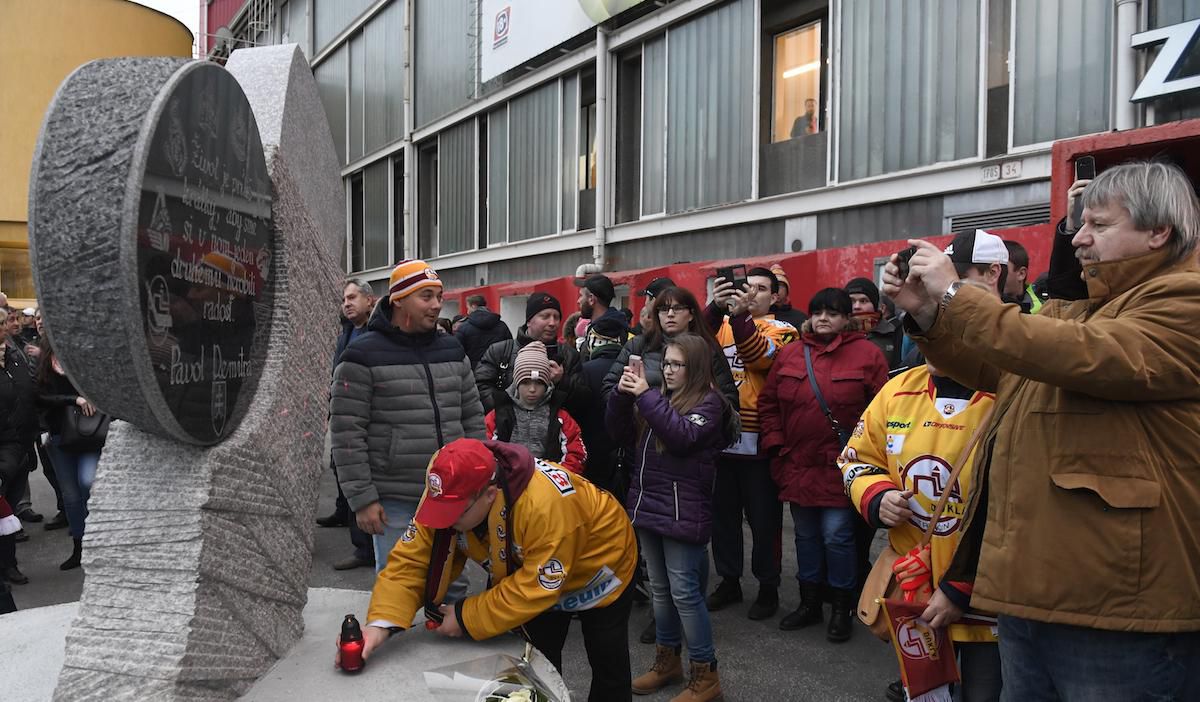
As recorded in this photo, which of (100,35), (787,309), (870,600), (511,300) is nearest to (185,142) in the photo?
(870,600)

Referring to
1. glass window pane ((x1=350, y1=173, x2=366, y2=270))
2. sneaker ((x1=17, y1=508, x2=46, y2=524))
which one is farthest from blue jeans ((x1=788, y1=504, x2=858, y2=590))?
glass window pane ((x1=350, y1=173, x2=366, y2=270))

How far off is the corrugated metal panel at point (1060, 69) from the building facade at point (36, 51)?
21.4m

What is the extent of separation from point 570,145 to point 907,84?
6.79 metres

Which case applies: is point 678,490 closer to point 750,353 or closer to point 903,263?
point 750,353

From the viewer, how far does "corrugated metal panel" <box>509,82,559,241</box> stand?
14766 mm

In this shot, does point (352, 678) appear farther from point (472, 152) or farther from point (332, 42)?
point (332, 42)

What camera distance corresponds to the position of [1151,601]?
1717 millimetres

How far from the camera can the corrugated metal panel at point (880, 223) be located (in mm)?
8547

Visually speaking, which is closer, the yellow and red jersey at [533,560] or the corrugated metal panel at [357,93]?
the yellow and red jersey at [533,560]

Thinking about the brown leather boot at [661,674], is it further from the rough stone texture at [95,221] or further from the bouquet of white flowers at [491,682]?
the rough stone texture at [95,221]

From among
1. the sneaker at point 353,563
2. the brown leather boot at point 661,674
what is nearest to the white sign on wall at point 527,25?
the sneaker at point 353,563

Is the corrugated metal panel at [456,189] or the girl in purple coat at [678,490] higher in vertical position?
the corrugated metal panel at [456,189]

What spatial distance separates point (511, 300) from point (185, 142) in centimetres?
1304

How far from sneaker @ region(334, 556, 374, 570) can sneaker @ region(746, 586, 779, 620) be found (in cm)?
286
